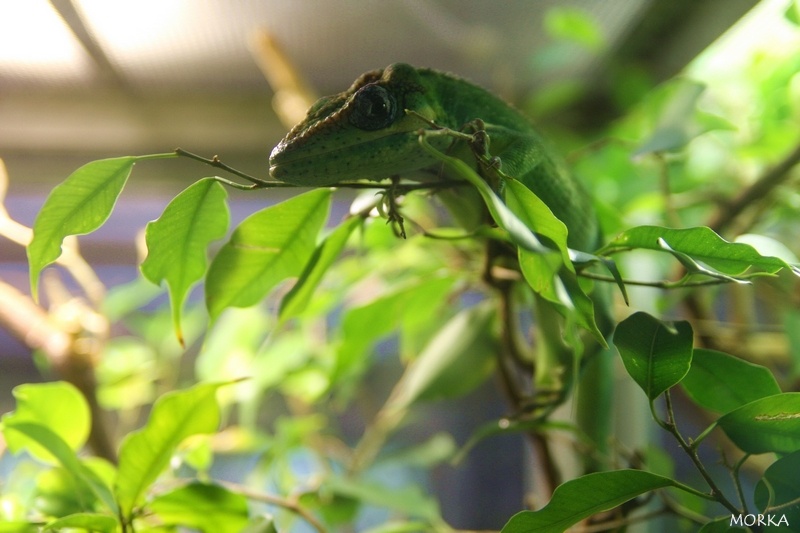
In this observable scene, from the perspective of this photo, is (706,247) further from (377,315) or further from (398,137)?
(377,315)

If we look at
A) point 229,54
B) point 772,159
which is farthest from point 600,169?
point 229,54

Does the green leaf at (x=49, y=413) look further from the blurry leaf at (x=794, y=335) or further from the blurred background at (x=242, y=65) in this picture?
the blurry leaf at (x=794, y=335)

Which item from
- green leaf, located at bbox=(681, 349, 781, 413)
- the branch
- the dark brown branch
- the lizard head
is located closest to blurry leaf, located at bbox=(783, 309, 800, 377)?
the branch

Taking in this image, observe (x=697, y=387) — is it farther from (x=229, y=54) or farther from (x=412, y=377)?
(x=229, y=54)

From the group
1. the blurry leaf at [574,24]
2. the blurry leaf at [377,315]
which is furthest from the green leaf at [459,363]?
the blurry leaf at [574,24]

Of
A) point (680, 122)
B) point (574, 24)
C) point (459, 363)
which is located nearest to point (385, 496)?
point (459, 363)
